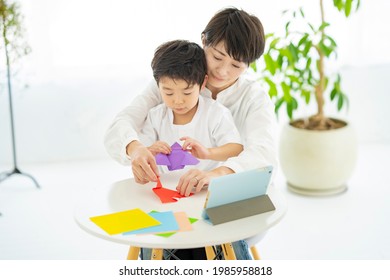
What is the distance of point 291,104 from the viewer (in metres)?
3.34

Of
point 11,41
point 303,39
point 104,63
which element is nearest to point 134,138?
point 303,39

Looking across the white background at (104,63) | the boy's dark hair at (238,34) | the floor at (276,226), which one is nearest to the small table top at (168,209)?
the boy's dark hair at (238,34)

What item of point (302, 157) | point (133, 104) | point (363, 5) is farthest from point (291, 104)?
point (133, 104)

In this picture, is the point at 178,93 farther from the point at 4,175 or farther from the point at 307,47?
the point at 4,175

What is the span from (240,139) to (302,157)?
4.77 feet

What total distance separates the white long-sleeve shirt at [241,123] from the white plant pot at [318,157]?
1257 mm

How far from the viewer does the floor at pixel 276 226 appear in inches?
113

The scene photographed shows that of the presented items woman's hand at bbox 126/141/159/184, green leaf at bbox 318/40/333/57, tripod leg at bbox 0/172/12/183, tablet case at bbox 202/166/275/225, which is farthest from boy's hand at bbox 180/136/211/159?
tripod leg at bbox 0/172/12/183

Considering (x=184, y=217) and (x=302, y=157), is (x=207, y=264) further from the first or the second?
(x=302, y=157)

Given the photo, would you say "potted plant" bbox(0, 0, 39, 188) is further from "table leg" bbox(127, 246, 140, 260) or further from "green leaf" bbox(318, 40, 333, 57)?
"table leg" bbox(127, 246, 140, 260)

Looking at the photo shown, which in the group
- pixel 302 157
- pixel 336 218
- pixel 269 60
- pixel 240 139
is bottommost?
pixel 336 218

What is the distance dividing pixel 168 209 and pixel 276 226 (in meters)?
1.49

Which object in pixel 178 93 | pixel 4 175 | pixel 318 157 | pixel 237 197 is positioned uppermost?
pixel 178 93

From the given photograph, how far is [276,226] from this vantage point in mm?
3133
